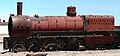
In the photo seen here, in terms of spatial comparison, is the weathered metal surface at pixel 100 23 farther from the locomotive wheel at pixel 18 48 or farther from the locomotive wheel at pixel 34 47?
the locomotive wheel at pixel 18 48

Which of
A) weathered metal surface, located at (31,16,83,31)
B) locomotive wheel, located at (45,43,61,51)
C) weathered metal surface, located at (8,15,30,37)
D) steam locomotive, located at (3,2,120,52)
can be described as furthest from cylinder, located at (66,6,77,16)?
→ weathered metal surface, located at (8,15,30,37)

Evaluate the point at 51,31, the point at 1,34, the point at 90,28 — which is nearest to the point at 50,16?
the point at 51,31

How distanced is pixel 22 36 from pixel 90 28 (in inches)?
259

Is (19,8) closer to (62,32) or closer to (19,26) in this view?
(19,26)

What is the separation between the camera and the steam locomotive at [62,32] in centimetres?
3155

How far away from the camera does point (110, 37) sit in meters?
33.0

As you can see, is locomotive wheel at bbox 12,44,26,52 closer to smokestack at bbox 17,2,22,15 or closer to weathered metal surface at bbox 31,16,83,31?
weathered metal surface at bbox 31,16,83,31

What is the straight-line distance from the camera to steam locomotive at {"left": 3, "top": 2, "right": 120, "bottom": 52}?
104 feet

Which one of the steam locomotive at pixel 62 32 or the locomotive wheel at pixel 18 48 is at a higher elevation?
the steam locomotive at pixel 62 32

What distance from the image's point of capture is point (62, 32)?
1276 inches

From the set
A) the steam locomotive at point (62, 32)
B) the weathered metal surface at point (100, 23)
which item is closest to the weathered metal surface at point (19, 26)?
the steam locomotive at point (62, 32)

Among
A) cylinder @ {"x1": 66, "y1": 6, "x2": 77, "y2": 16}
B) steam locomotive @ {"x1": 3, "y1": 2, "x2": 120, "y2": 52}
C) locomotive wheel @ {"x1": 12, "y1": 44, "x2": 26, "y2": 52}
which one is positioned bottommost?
locomotive wheel @ {"x1": 12, "y1": 44, "x2": 26, "y2": 52}

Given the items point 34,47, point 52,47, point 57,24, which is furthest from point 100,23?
point 34,47

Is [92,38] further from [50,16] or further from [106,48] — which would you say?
[50,16]
